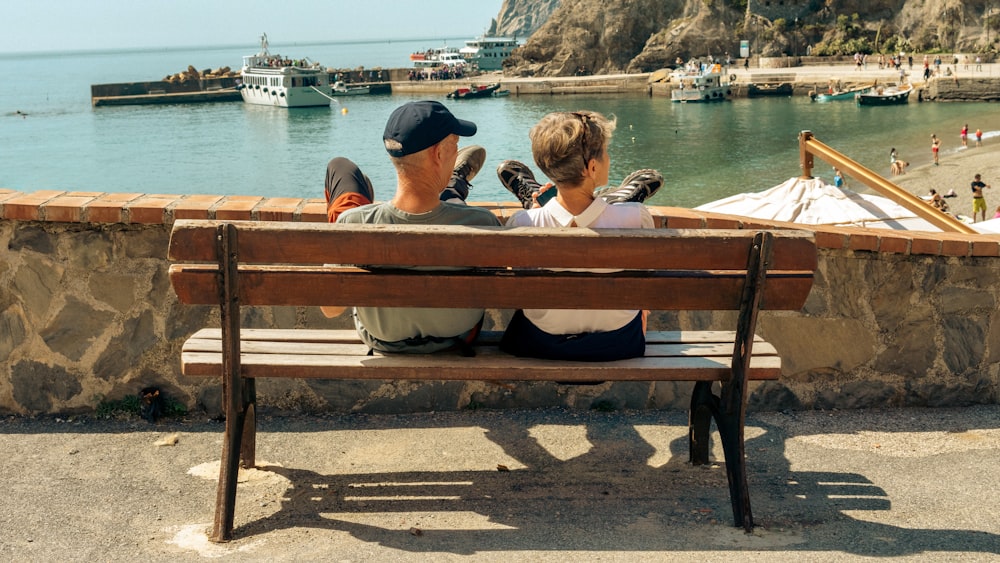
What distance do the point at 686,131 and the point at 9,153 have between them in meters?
43.7

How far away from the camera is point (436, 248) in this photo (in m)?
3.05

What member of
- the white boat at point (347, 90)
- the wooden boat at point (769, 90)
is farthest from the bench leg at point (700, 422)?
the white boat at point (347, 90)

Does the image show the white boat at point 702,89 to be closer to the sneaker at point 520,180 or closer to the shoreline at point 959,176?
the shoreline at point 959,176

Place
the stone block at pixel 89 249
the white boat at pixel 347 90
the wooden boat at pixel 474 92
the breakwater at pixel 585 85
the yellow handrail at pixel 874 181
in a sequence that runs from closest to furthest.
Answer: the stone block at pixel 89 249, the yellow handrail at pixel 874 181, the breakwater at pixel 585 85, the wooden boat at pixel 474 92, the white boat at pixel 347 90

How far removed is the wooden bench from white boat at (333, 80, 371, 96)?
10065 cm

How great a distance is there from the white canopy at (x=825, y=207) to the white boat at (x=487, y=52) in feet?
407

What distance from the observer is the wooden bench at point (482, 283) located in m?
3.03

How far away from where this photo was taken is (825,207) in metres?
9.38

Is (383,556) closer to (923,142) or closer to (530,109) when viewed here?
(923,142)

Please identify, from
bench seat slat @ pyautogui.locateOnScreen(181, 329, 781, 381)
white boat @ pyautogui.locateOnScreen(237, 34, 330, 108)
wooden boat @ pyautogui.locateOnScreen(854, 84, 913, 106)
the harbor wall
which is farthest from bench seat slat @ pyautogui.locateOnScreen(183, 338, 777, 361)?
white boat @ pyautogui.locateOnScreen(237, 34, 330, 108)

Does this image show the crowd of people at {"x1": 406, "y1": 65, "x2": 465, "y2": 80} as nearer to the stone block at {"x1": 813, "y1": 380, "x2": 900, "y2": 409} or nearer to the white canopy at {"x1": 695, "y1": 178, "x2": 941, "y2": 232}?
the white canopy at {"x1": 695, "y1": 178, "x2": 941, "y2": 232}

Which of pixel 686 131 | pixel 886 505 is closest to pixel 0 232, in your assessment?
pixel 886 505

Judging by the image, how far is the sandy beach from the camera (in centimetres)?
3123

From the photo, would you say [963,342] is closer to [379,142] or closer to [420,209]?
[420,209]
